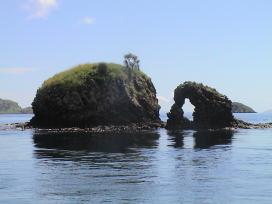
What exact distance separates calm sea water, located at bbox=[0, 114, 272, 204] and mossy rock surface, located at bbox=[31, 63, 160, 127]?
201 ft

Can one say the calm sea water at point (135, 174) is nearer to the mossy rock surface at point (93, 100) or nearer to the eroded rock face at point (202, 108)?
the eroded rock face at point (202, 108)

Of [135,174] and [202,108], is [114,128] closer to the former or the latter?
[202,108]

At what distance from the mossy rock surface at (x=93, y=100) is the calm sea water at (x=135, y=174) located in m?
61.3

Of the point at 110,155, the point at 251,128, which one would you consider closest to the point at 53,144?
the point at 110,155

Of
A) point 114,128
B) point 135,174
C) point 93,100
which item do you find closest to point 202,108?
point 114,128

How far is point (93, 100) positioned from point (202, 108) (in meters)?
30.0

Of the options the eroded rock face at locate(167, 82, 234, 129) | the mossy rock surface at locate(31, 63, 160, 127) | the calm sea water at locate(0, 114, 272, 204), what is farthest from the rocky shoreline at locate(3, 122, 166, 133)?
the calm sea water at locate(0, 114, 272, 204)

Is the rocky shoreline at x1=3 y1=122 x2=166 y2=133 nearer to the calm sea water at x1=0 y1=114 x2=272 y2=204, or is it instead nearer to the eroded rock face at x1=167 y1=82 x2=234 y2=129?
the eroded rock face at x1=167 y1=82 x2=234 y2=129

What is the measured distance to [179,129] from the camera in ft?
484

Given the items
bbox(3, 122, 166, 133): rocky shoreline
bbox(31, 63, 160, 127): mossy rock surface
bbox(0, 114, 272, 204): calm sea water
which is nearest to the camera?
bbox(0, 114, 272, 204): calm sea water

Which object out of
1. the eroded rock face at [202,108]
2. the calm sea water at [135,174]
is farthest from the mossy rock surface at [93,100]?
the calm sea water at [135,174]

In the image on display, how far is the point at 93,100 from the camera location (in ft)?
493

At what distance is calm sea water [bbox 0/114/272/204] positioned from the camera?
4216 cm

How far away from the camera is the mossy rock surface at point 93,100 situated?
148 metres
